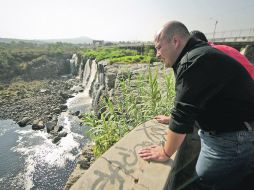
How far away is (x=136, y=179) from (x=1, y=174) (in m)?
16.3

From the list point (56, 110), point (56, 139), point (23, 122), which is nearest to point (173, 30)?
point (56, 139)

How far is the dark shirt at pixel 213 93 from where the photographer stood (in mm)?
1606

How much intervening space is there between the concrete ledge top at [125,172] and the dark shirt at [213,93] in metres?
0.45

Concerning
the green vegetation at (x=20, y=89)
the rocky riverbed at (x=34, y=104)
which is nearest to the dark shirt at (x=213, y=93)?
the rocky riverbed at (x=34, y=104)

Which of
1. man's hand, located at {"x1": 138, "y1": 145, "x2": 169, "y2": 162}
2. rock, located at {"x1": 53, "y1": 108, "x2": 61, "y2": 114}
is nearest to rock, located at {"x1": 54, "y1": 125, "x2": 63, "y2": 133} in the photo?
rock, located at {"x1": 53, "y1": 108, "x2": 61, "y2": 114}

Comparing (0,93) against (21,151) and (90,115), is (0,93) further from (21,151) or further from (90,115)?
(90,115)

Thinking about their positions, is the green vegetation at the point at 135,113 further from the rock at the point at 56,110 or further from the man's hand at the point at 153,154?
the rock at the point at 56,110

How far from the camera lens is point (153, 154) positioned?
212cm

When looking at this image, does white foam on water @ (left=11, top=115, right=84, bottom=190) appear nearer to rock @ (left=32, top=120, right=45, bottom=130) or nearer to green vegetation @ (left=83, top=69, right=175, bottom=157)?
rock @ (left=32, top=120, right=45, bottom=130)

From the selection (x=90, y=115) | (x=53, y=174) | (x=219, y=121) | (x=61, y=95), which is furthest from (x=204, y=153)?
(x=61, y=95)

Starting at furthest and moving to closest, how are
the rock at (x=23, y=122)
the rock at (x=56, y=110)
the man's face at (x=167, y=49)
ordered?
the rock at (x=56, y=110)
the rock at (x=23, y=122)
the man's face at (x=167, y=49)

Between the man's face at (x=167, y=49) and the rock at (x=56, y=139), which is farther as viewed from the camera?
the rock at (x=56, y=139)

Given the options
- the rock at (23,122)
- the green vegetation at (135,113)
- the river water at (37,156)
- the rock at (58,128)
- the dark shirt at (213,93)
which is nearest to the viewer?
the dark shirt at (213,93)

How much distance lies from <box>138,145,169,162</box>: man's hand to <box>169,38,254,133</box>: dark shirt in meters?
0.38
